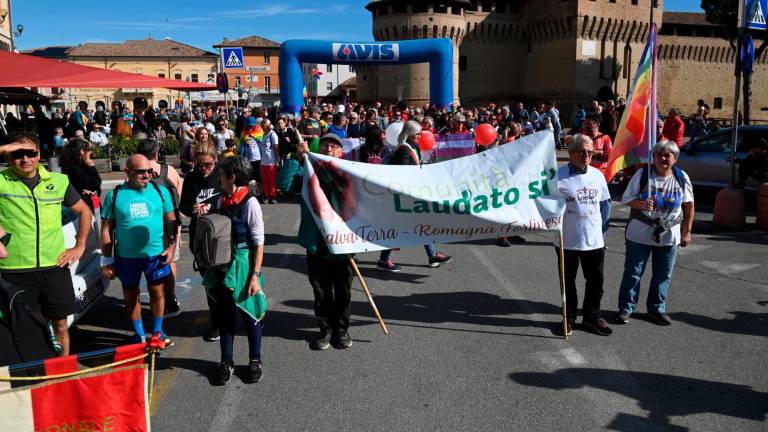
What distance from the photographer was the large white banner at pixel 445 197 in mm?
4875

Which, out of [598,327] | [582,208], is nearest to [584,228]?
[582,208]

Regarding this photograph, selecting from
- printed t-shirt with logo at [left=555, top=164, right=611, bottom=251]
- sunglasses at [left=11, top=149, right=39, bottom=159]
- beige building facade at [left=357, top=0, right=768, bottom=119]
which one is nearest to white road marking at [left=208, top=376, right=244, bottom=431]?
sunglasses at [left=11, top=149, right=39, bottom=159]

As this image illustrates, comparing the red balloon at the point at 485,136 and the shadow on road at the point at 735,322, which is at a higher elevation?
the red balloon at the point at 485,136

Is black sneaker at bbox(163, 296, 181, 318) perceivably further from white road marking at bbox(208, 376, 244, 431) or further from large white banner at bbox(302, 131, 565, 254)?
large white banner at bbox(302, 131, 565, 254)

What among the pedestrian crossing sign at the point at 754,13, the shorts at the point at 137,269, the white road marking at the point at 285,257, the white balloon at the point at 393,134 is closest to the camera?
the shorts at the point at 137,269

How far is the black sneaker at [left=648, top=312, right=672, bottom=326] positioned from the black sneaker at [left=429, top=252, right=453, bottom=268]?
2804mm

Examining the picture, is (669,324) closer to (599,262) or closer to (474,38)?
(599,262)

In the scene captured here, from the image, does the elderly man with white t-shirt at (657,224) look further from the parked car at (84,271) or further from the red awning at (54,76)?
the red awning at (54,76)

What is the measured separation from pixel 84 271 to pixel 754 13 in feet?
36.5

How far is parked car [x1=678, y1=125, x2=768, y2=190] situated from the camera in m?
11.9

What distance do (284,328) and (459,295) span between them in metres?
1.98

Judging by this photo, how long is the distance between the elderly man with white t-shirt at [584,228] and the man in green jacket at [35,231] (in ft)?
12.9

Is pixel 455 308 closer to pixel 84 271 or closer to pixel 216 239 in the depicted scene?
pixel 216 239

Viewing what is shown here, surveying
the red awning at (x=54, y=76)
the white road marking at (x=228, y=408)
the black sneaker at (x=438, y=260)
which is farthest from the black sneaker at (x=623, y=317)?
the red awning at (x=54, y=76)
